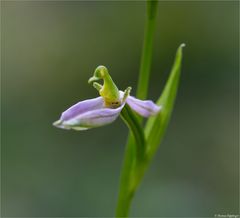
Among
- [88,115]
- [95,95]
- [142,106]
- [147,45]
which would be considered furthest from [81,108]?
[95,95]

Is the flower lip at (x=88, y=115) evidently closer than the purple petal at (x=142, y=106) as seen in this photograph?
Yes

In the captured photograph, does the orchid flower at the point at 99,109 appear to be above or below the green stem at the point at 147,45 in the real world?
below

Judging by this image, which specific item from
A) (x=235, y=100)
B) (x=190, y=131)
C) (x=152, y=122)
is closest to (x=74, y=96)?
(x=190, y=131)

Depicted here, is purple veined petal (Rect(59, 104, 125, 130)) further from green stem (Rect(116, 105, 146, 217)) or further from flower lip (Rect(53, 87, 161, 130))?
green stem (Rect(116, 105, 146, 217))

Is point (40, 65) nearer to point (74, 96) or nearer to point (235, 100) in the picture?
point (74, 96)

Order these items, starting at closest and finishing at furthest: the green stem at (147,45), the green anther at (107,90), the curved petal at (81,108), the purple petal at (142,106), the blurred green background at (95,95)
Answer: the curved petal at (81,108) → the green anther at (107,90) → the purple petal at (142,106) → the green stem at (147,45) → the blurred green background at (95,95)

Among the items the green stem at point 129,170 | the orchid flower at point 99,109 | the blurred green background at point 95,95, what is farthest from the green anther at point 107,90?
the blurred green background at point 95,95

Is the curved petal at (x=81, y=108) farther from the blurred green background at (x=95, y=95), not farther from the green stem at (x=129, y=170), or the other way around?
the blurred green background at (x=95, y=95)
